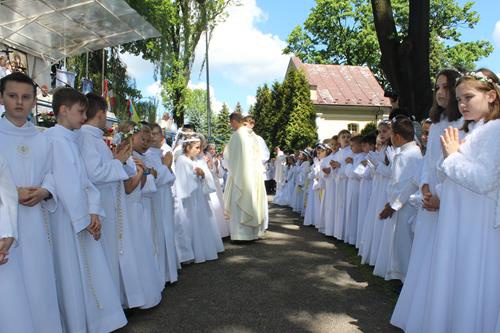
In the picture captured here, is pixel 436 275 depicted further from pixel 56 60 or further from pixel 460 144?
pixel 56 60

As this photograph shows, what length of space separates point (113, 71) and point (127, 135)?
24272 millimetres

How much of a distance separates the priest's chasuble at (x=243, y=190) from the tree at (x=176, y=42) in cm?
2041

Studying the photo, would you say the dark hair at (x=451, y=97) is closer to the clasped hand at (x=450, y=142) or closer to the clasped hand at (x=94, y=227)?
the clasped hand at (x=450, y=142)

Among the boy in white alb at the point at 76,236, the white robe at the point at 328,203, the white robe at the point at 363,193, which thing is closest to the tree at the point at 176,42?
the white robe at the point at 328,203

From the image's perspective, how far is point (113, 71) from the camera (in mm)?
27422

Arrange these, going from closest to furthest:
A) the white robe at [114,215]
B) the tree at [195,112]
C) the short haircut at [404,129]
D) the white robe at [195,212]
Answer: the white robe at [114,215] → the short haircut at [404,129] → the white robe at [195,212] → the tree at [195,112]

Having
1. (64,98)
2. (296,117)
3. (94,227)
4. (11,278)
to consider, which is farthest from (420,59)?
(296,117)

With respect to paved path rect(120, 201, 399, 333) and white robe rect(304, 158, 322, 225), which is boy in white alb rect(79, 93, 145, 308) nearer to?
paved path rect(120, 201, 399, 333)

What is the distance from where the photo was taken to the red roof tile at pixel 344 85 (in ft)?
119

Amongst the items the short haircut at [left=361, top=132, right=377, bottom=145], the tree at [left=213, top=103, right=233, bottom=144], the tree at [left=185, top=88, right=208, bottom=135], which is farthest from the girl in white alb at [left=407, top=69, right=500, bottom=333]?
the tree at [left=213, top=103, right=233, bottom=144]

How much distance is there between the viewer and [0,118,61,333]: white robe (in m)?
3.32

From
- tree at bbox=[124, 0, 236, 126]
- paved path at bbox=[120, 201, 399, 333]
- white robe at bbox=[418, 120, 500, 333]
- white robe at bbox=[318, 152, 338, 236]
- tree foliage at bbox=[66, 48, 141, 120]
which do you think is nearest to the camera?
white robe at bbox=[418, 120, 500, 333]

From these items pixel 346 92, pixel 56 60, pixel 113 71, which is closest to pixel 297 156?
pixel 56 60

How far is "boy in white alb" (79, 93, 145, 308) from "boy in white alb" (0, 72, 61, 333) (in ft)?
1.90
